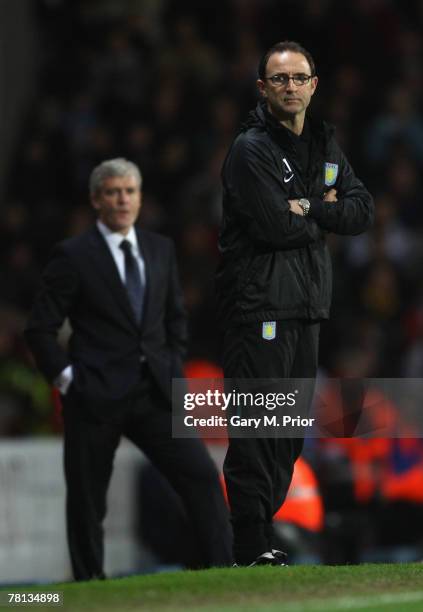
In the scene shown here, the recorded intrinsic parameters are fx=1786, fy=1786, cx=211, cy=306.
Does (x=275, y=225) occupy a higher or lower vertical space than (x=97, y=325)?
higher

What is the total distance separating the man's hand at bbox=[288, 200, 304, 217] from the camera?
7.24 meters

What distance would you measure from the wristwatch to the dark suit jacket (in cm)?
143

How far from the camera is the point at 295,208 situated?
23.8ft

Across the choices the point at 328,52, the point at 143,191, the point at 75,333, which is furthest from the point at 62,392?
the point at 328,52

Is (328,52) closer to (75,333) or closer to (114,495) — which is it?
(114,495)

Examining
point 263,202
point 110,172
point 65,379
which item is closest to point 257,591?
point 263,202

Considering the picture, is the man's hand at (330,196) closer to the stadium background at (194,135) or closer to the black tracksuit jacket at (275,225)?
the black tracksuit jacket at (275,225)

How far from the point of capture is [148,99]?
15648 mm

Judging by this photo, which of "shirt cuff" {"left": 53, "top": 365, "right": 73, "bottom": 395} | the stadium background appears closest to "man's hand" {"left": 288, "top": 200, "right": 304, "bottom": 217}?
"shirt cuff" {"left": 53, "top": 365, "right": 73, "bottom": 395}

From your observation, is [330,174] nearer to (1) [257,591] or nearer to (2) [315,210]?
(2) [315,210]

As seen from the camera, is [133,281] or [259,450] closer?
[259,450]

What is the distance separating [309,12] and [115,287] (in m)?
7.57

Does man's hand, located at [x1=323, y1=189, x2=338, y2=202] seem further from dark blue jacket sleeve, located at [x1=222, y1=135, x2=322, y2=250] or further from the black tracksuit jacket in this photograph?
dark blue jacket sleeve, located at [x1=222, y1=135, x2=322, y2=250]

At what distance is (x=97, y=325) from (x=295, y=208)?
1551 mm
